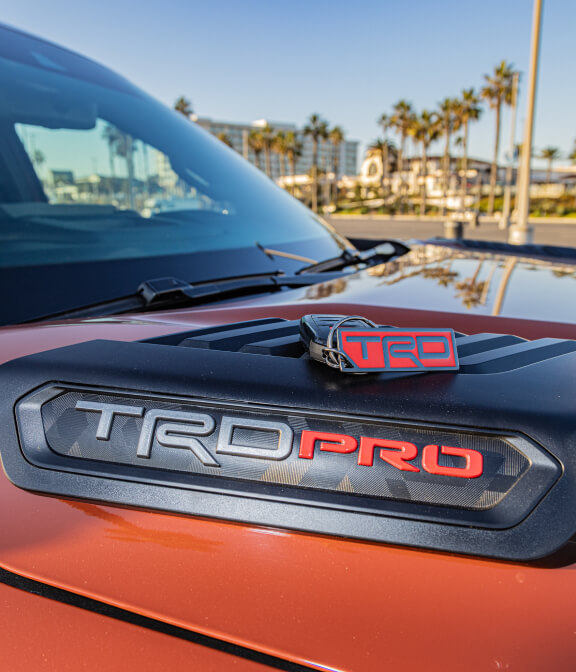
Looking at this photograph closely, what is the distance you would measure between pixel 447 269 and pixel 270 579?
138 cm

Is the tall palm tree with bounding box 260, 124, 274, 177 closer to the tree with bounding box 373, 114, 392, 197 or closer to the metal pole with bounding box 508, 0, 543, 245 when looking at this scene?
the tree with bounding box 373, 114, 392, 197

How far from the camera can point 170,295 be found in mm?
1449

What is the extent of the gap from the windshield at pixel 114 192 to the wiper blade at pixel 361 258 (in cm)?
6

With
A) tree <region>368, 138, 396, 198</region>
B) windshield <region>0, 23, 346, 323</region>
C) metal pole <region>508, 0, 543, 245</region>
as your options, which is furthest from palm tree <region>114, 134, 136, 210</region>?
tree <region>368, 138, 396, 198</region>

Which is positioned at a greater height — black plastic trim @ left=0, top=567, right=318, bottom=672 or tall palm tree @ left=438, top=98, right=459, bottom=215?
tall palm tree @ left=438, top=98, right=459, bottom=215

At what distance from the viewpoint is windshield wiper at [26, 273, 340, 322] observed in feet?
4.58

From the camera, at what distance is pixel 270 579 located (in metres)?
0.65

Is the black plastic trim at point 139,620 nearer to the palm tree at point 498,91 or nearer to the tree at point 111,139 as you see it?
the tree at point 111,139

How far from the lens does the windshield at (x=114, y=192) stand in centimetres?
155

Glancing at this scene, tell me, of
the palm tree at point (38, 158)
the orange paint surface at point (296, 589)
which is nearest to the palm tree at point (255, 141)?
the palm tree at point (38, 158)

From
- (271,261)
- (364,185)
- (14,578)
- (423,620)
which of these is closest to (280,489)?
(423,620)

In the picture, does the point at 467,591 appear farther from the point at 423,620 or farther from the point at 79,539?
the point at 79,539

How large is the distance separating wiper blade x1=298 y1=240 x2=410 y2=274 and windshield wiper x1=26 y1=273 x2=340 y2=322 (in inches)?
12.2

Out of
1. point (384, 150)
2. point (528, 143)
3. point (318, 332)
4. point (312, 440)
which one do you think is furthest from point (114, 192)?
point (384, 150)
